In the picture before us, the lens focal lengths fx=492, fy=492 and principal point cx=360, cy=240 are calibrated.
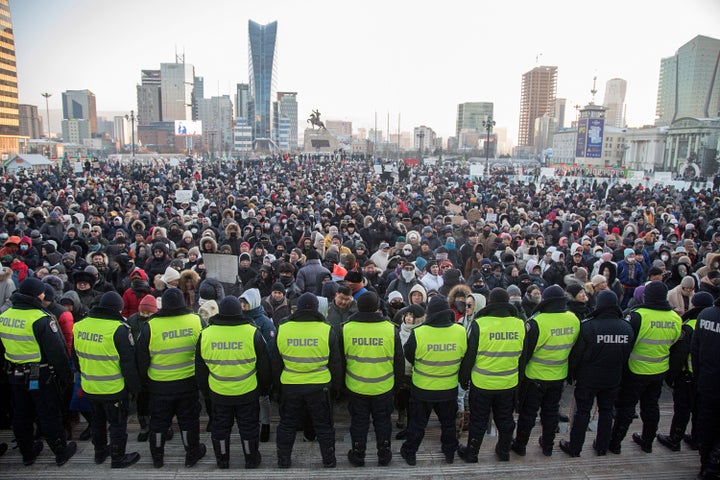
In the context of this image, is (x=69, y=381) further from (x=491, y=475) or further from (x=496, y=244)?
(x=496, y=244)

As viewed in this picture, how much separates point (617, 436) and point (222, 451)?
12.7 ft

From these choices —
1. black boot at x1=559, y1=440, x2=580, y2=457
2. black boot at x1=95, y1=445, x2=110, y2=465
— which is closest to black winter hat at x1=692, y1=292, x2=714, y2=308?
black boot at x1=559, y1=440, x2=580, y2=457

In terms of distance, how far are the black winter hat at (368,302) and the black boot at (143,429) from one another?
2.66 meters

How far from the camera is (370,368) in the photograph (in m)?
4.45

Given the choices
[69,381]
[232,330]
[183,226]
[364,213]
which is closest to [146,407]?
[69,381]

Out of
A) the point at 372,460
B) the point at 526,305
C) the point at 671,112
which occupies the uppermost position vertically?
the point at 671,112

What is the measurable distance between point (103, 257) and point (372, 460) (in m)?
5.38

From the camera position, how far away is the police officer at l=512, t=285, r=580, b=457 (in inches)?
183

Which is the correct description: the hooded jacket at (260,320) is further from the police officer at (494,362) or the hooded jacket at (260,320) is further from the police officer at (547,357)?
the police officer at (547,357)

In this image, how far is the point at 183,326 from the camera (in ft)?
14.7

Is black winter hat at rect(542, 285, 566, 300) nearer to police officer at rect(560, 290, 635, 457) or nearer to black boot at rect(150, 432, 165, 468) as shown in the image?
police officer at rect(560, 290, 635, 457)

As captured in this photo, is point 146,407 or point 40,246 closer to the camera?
point 146,407

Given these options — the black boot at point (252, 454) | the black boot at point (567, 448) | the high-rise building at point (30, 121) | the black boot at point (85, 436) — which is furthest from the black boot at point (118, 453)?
the high-rise building at point (30, 121)

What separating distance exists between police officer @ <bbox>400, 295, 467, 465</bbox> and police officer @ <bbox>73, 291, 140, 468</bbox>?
256cm
